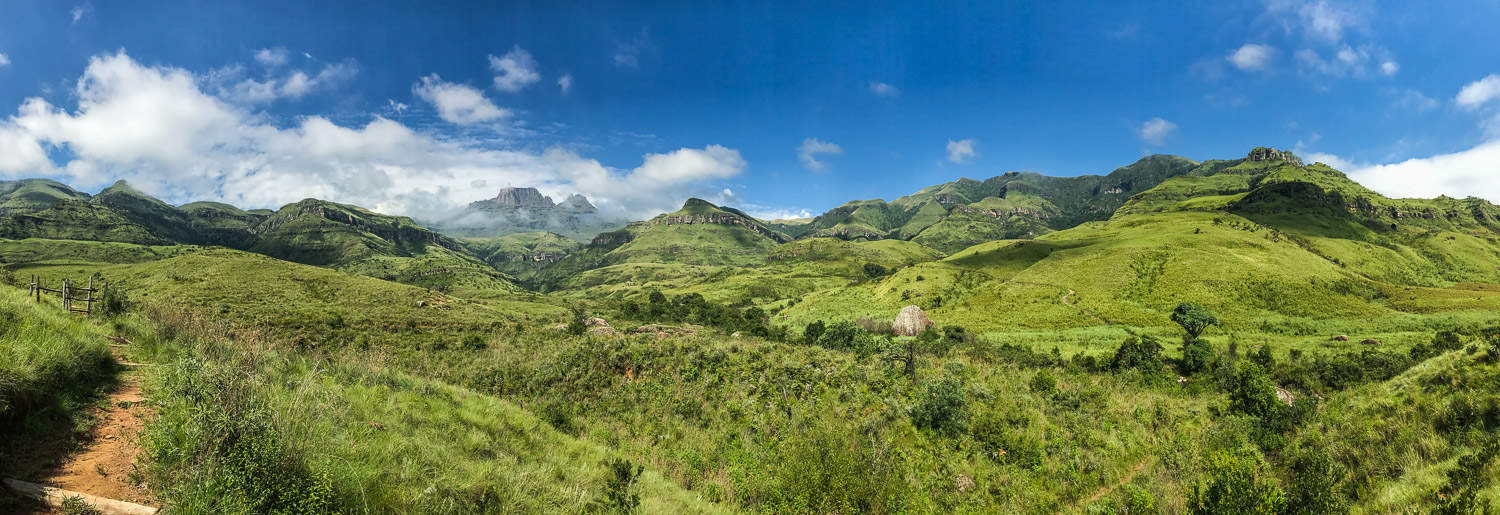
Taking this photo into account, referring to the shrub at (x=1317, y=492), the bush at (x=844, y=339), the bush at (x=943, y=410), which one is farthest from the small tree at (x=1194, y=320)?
the shrub at (x=1317, y=492)

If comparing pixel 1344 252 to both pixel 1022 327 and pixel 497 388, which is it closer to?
pixel 1022 327

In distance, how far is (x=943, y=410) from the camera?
1714cm

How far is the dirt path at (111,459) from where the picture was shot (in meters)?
5.45

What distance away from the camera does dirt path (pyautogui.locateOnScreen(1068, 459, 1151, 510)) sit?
13.2 m

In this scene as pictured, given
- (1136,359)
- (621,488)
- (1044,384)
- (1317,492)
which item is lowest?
(1136,359)

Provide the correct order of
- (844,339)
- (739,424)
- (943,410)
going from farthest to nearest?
1. (844,339)
2. (739,424)
3. (943,410)

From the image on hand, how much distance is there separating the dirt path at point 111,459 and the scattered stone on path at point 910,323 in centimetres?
7060

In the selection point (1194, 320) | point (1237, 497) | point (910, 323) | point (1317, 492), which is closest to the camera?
point (1317, 492)

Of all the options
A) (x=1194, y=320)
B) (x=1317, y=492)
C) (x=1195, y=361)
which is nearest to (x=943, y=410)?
(x=1317, y=492)

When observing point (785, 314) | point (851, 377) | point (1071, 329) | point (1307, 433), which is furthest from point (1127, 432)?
point (785, 314)

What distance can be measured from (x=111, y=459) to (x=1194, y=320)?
86.7 m

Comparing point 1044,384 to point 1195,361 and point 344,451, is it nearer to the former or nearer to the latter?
point 344,451

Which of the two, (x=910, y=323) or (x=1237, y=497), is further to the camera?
(x=910, y=323)

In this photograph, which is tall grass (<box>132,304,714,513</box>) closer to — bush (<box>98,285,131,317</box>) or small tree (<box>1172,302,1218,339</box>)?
bush (<box>98,285,131,317</box>)
